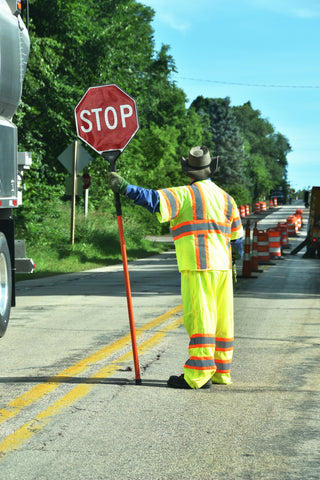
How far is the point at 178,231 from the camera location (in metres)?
6.51

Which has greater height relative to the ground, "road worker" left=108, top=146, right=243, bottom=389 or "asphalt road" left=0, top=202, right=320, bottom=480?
"road worker" left=108, top=146, right=243, bottom=389

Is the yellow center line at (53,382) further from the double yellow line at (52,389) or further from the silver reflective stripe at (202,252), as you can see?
the silver reflective stripe at (202,252)

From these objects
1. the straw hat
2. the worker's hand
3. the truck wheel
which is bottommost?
the truck wheel

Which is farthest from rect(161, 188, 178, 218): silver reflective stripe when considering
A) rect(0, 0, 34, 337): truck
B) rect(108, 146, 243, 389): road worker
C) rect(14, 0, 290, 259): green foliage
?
rect(14, 0, 290, 259): green foliage

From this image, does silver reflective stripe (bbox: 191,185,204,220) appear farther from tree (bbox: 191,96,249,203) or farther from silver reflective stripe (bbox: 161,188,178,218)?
tree (bbox: 191,96,249,203)

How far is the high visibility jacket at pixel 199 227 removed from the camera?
6.43 metres

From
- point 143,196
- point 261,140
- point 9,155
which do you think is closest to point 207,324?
point 143,196

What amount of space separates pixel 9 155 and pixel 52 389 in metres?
3.15

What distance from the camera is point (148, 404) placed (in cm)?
593

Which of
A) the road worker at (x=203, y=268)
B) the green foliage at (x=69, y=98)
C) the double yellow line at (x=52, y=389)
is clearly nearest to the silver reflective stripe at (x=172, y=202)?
A: the road worker at (x=203, y=268)

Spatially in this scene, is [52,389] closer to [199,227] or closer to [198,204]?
[199,227]

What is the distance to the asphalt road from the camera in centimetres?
451

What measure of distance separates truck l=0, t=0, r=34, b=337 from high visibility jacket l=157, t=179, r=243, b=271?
8.72ft

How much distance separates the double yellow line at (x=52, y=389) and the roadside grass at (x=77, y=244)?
10585mm
